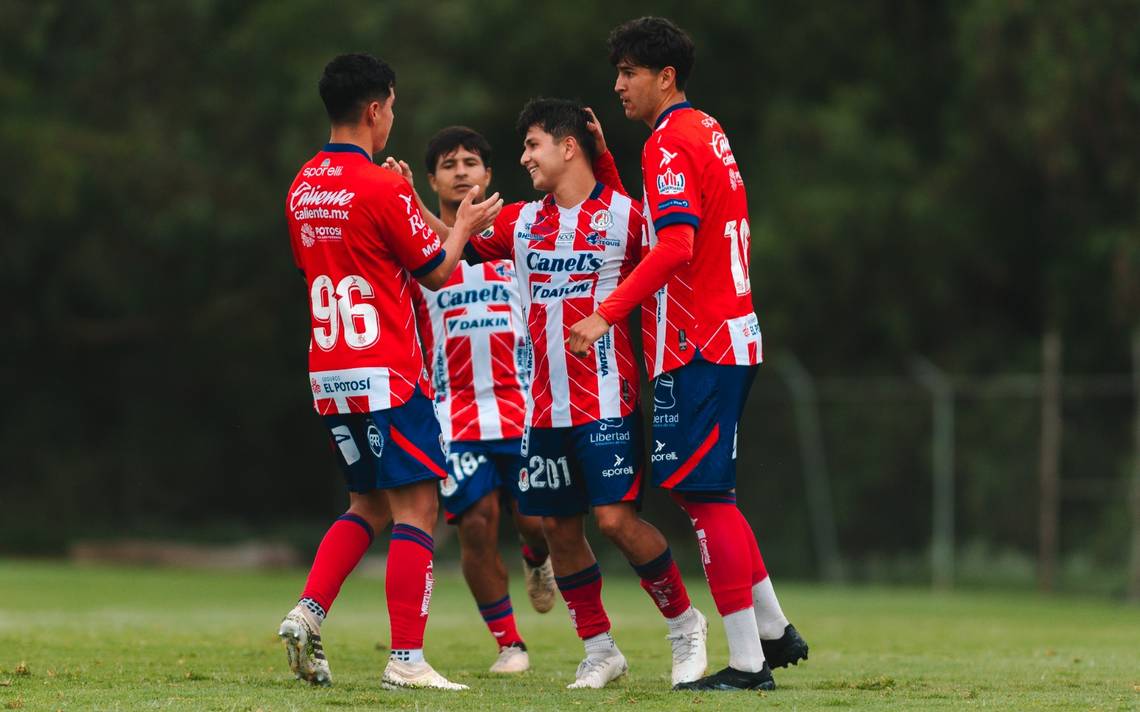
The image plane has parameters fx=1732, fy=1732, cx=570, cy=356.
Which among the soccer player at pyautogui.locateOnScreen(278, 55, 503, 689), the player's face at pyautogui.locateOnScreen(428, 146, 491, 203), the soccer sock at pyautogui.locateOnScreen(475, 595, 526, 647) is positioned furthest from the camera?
the player's face at pyautogui.locateOnScreen(428, 146, 491, 203)

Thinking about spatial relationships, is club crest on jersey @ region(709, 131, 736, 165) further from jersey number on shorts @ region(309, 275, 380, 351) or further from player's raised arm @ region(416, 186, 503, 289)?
jersey number on shorts @ region(309, 275, 380, 351)

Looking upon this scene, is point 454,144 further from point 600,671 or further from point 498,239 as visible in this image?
point 600,671

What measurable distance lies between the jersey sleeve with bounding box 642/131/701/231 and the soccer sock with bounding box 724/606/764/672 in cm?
150

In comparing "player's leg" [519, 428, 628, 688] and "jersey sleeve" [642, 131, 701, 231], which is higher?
"jersey sleeve" [642, 131, 701, 231]

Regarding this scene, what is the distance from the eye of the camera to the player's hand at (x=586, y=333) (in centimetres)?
641

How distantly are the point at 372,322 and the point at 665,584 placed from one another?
158cm

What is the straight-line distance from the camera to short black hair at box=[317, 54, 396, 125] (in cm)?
697

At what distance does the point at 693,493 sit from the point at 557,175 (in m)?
1.42

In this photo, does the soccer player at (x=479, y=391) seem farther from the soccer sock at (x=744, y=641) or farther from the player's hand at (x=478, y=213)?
the soccer sock at (x=744, y=641)

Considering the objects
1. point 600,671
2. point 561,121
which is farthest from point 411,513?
point 561,121

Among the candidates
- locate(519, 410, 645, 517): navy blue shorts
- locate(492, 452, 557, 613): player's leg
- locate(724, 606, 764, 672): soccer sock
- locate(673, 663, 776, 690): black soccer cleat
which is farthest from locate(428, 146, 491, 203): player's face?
locate(673, 663, 776, 690): black soccer cleat

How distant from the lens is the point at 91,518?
1069 inches

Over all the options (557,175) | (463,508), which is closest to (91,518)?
(463,508)

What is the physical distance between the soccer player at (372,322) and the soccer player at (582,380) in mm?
283
